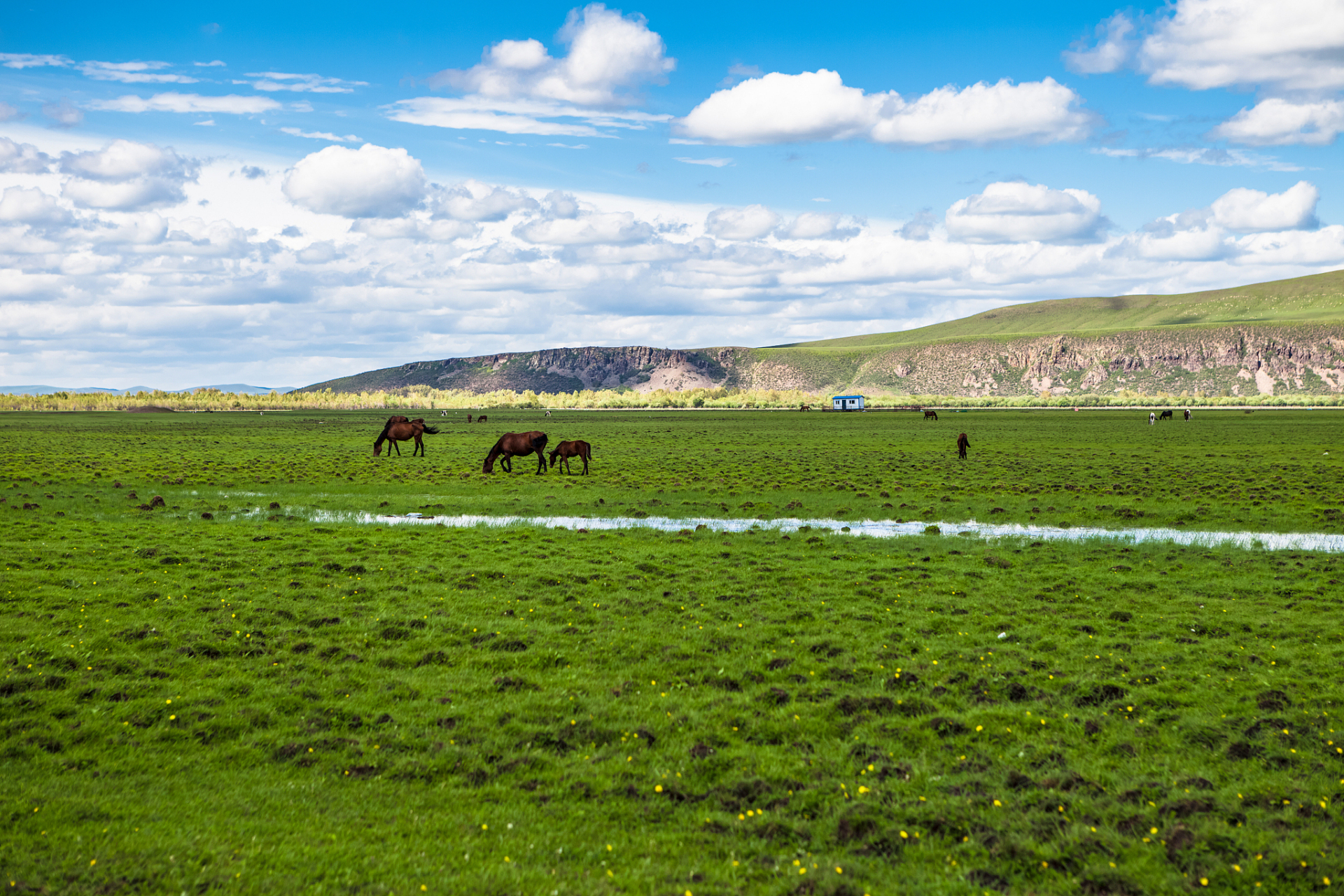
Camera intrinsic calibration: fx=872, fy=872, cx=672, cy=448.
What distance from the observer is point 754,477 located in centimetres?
4250

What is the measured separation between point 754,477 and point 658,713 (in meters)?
31.5

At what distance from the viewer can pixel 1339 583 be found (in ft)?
61.6

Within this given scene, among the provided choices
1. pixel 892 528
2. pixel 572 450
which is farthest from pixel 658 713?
pixel 572 450

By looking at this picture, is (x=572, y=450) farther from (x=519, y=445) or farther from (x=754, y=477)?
(x=754, y=477)

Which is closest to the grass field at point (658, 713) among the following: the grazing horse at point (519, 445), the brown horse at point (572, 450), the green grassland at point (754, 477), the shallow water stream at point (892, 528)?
the shallow water stream at point (892, 528)

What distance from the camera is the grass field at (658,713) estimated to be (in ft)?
25.9

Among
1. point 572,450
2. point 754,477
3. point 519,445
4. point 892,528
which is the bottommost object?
point 892,528

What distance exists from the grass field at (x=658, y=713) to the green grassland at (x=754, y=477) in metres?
6.80

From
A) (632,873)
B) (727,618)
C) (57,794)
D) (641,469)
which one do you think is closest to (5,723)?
(57,794)

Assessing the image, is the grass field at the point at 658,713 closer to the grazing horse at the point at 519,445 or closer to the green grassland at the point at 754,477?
the green grassland at the point at 754,477

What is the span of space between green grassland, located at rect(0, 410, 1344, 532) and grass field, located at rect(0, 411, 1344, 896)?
6.80 meters

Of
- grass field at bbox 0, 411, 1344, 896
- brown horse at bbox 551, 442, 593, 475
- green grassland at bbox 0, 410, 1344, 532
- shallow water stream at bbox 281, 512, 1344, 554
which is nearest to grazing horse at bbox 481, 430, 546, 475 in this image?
brown horse at bbox 551, 442, 593, 475

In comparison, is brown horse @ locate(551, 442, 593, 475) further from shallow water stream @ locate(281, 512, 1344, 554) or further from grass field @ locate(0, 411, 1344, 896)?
grass field @ locate(0, 411, 1344, 896)

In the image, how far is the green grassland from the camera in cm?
3097
